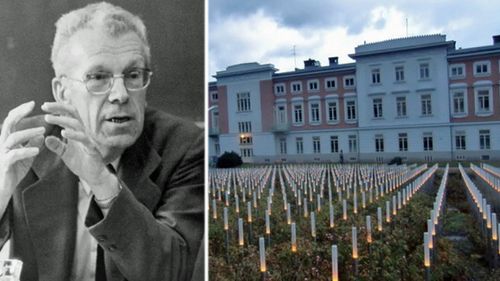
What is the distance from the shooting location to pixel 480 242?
9.44 ft

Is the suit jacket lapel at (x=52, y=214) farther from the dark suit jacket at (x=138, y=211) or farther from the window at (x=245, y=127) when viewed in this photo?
the window at (x=245, y=127)

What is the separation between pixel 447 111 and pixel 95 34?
1.84 meters

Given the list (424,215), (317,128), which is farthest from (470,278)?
(317,128)

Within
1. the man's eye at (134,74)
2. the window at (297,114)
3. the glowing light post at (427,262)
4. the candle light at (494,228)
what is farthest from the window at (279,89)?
the candle light at (494,228)

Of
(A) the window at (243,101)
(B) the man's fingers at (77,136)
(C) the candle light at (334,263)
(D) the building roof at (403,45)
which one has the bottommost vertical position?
(C) the candle light at (334,263)

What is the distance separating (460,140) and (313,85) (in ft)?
2.77

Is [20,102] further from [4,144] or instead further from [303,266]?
[303,266]

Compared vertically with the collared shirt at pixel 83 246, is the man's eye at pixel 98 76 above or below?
above

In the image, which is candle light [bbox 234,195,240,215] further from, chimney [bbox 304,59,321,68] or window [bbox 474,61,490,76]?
window [bbox 474,61,490,76]

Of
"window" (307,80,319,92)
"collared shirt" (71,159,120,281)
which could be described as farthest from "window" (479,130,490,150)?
"collared shirt" (71,159,120,281)

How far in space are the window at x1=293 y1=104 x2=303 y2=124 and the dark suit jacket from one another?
0.60 m

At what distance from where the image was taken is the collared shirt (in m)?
3.06

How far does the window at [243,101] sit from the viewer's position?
3.43m

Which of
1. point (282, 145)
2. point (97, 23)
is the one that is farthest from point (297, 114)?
point (97, 23)
